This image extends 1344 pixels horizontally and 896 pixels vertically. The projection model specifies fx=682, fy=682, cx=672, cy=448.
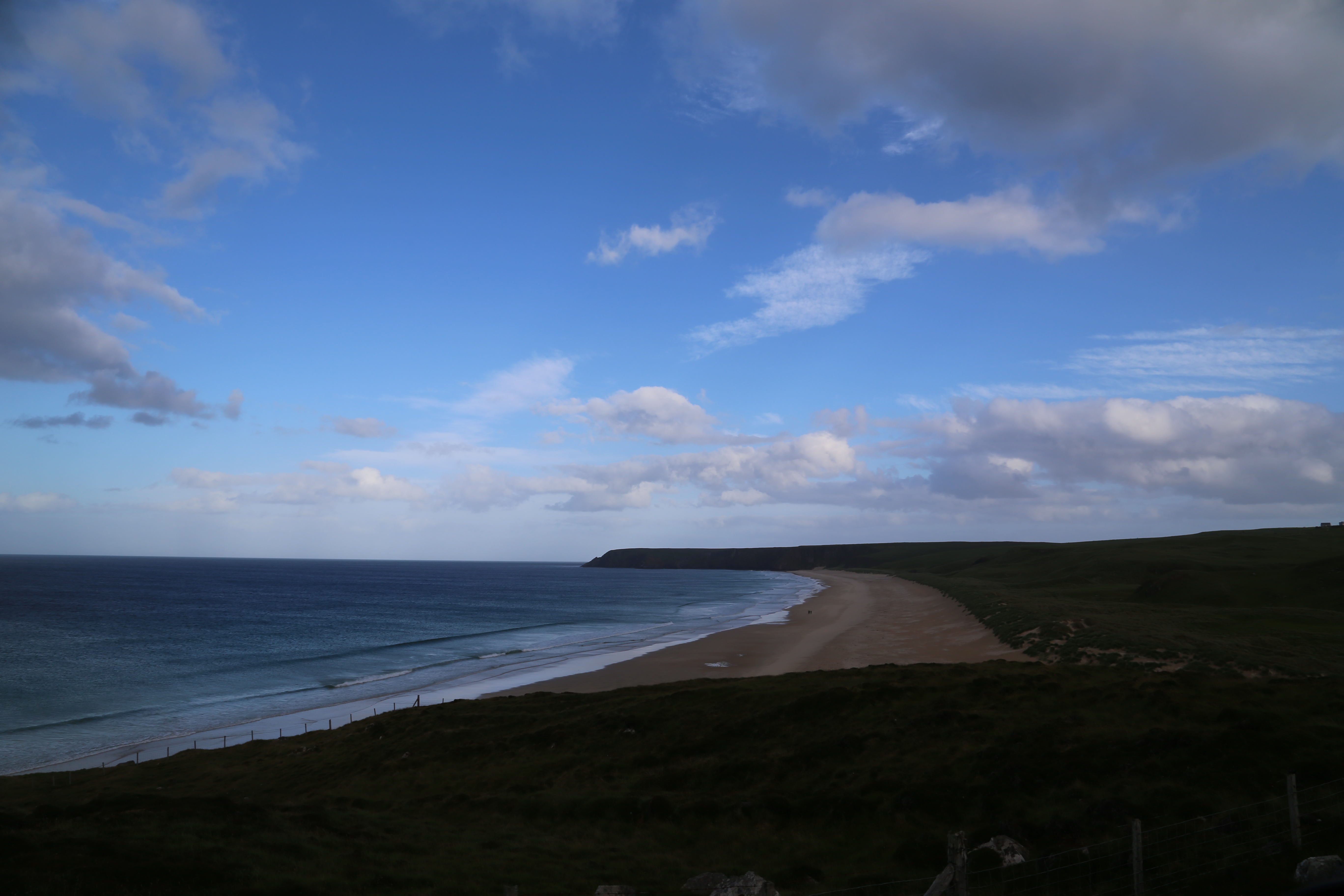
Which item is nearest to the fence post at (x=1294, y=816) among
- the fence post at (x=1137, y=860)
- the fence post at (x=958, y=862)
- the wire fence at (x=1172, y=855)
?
the wire fence at (x=1172, y=855)

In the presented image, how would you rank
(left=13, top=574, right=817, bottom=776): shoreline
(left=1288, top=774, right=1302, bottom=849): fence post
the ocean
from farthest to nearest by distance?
the ocean
(left=13, top=574, right=817, bottom=776): shoreline
(left=1288, top=774, right=1302, bottom=849): fence post

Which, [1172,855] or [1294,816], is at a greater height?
[1294,816]

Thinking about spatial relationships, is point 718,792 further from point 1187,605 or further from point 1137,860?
point 1187,605

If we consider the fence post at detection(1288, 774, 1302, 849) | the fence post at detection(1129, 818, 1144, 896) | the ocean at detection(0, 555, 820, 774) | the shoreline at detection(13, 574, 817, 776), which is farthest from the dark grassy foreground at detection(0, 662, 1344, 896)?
the ocean at detection(0, 555, 820, 774)

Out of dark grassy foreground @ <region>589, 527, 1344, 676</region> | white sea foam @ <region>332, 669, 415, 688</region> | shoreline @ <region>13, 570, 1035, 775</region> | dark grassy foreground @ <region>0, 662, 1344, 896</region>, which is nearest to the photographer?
dark grassy foreground @ <region>0, 662, 1344, 896</region>

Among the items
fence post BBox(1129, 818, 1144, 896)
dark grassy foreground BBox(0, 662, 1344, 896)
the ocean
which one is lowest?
the ocean

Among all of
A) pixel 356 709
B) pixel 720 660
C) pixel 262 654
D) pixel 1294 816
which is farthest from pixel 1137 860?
pixel 262 654

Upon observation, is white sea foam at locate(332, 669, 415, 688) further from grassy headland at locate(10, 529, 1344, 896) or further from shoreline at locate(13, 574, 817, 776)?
grassy headland at locate(10, 529, 1344, 896)

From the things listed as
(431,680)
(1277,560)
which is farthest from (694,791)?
(1277,560)
